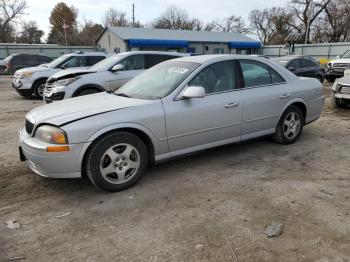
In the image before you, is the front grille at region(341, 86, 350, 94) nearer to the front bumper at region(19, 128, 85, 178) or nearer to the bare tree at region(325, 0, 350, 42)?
the front bumper at region(19, 128, 85, 178)

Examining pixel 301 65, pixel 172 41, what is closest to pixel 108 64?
pixel 301 65

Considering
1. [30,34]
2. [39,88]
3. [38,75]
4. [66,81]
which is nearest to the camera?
[66,81]

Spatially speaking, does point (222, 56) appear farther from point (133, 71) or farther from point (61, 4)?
point (61, 4)

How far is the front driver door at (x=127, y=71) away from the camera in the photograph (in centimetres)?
870

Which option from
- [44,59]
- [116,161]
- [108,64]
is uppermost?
[44,59]

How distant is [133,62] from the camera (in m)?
9.16

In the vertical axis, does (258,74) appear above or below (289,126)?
above

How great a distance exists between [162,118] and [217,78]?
116 cm

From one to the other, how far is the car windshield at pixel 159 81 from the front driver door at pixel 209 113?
0.64 feet

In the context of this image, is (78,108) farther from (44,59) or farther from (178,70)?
(44,59)

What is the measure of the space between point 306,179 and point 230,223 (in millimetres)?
1561

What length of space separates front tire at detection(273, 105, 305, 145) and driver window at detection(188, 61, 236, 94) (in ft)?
4.18

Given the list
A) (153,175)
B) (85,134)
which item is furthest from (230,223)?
(85,134)

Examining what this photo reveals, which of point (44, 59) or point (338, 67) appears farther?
point (44, 59)
